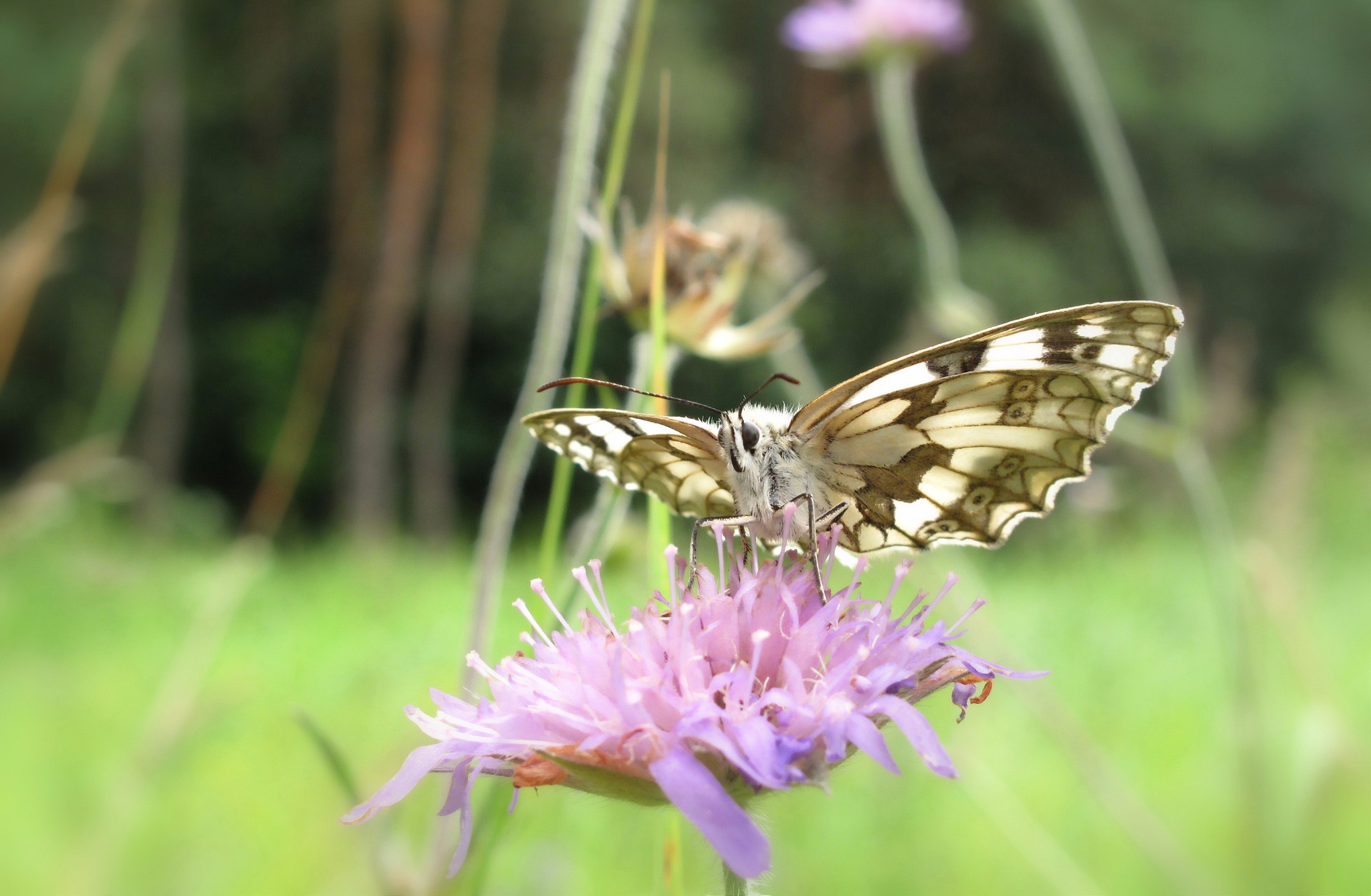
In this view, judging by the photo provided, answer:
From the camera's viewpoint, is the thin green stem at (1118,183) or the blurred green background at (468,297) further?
the blurred green background at (468,297)

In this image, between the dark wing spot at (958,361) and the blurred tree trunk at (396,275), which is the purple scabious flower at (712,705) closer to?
the dark wing spot at (958,361)

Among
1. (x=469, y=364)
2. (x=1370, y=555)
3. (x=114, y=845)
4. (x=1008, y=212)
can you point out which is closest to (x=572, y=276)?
(x=114, y=845)

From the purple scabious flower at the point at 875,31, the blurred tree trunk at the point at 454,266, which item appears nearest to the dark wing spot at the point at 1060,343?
the purple scabious flower at the point at 875,31

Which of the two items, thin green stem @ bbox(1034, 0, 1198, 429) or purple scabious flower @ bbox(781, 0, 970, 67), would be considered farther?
purple scabious flower @ bbox(781, 0, 970, 67)

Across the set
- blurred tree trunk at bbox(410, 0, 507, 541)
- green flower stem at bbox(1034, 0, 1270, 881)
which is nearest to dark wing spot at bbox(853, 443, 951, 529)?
green flower stem at bbox(1034, 0, 1270, 881)

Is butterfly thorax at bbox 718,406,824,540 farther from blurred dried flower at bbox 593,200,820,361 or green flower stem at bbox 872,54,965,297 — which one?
green flower stem at bbox 872,54,965,297

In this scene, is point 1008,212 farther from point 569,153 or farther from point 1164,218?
point 569,153
